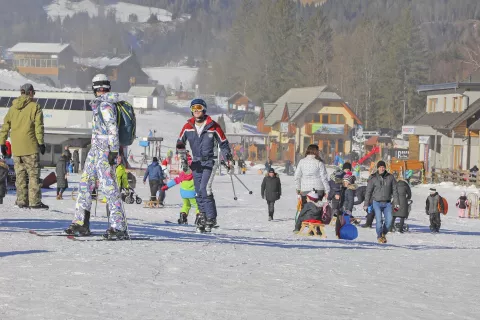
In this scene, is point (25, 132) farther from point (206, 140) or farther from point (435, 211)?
point (435, 211)

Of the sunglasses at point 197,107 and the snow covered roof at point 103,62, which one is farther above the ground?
the snow covered roof at point 103,62

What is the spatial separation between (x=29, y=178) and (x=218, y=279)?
635 cm

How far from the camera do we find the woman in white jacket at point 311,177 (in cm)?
1501

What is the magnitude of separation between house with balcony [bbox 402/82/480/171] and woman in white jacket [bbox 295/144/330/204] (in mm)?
31885

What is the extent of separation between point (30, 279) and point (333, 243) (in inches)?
239

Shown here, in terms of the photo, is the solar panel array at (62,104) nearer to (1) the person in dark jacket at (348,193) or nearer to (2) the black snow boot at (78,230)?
(1) the person in dark jacket at (348,193)

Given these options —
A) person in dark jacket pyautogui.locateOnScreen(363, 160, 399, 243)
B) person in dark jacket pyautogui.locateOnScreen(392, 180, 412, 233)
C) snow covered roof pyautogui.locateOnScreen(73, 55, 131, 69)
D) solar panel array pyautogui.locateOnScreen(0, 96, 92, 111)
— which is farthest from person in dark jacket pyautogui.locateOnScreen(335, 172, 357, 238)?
snow covered roof pyautogui.locateOnScreen(73, 55, 131, 69)

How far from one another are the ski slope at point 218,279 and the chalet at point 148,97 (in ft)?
409

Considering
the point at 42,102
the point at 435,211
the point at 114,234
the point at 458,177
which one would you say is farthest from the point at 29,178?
the point at 42,102

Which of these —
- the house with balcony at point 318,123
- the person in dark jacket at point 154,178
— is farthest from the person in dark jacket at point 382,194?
the house with balcony at point 318,123

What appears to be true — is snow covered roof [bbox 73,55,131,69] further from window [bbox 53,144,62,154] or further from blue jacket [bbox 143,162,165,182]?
blue jacket [bbox 143,162,165,182]

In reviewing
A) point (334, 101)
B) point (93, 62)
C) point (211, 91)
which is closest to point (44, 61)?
point (93, 62)

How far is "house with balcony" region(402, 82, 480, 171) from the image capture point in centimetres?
4869

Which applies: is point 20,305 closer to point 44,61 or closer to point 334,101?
point 334,101
